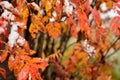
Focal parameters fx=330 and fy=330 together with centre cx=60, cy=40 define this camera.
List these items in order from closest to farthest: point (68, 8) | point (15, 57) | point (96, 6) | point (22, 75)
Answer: point (22, 75), point (15, 57), point (68, 8), point (96, 6)

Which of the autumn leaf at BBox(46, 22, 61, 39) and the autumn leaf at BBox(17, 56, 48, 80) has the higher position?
the autumn leaf at BBox(46, 22, 61, 39)

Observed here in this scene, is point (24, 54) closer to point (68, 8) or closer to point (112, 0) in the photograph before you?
point (68, 8)

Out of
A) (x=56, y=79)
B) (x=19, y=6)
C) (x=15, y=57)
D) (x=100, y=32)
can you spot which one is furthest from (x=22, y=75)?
(x=56, y=79)

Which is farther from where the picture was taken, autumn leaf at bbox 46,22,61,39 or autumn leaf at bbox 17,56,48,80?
autumn leaf at bbox 46,22,61,39

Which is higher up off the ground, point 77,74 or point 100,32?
point 100,32

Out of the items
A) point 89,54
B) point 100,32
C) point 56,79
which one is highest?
point 100,32

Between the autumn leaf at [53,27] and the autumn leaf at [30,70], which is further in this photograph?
the autumn leaf at [53,27]

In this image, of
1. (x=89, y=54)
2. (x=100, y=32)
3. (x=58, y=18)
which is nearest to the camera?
(x=58, y=18)

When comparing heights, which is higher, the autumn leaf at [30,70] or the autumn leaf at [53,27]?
the autumn leaf at [53,27]

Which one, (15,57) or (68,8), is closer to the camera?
(15,57)

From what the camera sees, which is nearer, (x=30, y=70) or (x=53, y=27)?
(x=30, y=70)
